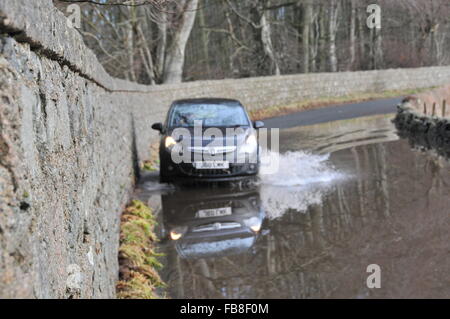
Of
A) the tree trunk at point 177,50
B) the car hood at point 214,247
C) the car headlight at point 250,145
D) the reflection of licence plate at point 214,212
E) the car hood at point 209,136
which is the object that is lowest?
the car hood at point 214,247

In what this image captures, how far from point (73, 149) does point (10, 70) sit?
139cm

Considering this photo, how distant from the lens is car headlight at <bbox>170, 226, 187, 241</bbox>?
661 cm

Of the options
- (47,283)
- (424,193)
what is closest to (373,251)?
(424,193)

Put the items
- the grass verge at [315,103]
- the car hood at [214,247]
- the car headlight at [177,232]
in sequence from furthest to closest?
1. the grass verge at [315,103]
2. the car headlight at [177,232]
3. the car hood at [214,247]

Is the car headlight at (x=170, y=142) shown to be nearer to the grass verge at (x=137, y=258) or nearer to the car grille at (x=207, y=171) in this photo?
the car grille at (x=207, y=171)

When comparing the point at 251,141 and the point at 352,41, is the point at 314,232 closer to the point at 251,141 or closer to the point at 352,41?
the point at 251,141

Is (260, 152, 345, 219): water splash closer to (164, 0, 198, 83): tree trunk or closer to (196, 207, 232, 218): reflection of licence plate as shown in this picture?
(196, 207, 232, 218): reflection of licence plate

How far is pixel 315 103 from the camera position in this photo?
2850 centimetres

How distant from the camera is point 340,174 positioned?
10.0 m

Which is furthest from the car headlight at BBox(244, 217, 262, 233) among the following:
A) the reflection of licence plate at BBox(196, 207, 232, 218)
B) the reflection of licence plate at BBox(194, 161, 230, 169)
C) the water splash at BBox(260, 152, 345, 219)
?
the reflection of licence plate at BBox(194, 161, 230, 169)

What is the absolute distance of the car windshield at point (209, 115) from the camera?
9766 millimetres

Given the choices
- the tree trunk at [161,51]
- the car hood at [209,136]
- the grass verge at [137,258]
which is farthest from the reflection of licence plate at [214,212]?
the tree trunk at [161,51]

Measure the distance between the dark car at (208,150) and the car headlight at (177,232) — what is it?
2.19 meters

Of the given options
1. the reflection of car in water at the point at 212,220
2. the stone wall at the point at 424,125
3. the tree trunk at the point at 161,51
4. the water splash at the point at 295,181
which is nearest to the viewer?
the reflection of car in water at the point at 212,220
